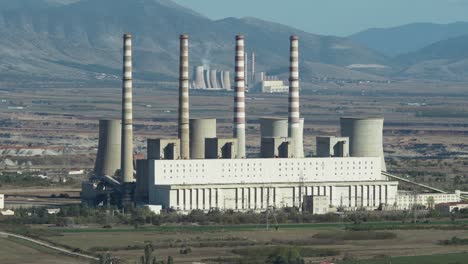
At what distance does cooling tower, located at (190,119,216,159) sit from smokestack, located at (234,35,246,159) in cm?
140

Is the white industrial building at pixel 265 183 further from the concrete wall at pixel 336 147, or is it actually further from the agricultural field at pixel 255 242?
the agricultural field at pixel 255 242

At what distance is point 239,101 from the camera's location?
8438 centimetres

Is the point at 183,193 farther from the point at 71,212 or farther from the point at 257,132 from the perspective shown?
the point at 257,132

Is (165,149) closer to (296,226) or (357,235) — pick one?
(296,226)

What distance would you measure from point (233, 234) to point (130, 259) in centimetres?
977

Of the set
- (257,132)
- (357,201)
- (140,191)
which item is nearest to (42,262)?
(140,191)

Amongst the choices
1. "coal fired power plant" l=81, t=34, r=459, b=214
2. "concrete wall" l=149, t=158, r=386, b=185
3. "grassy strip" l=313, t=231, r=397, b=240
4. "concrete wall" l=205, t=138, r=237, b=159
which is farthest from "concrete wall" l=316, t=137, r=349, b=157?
"grassy strip" l=313, t=231, r=397, b=240

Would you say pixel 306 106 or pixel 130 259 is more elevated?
pixel 306 106

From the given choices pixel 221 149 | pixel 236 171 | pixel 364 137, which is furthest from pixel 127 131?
pixel 364 137

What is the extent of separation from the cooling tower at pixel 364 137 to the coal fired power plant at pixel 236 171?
5 centimetres

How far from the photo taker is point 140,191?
76.9 m

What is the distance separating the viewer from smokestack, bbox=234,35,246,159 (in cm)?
8231

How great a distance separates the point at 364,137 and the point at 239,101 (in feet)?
20.3

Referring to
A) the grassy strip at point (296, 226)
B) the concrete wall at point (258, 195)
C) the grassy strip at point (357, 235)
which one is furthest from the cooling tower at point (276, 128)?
the grassy strip at point (357, 235)
